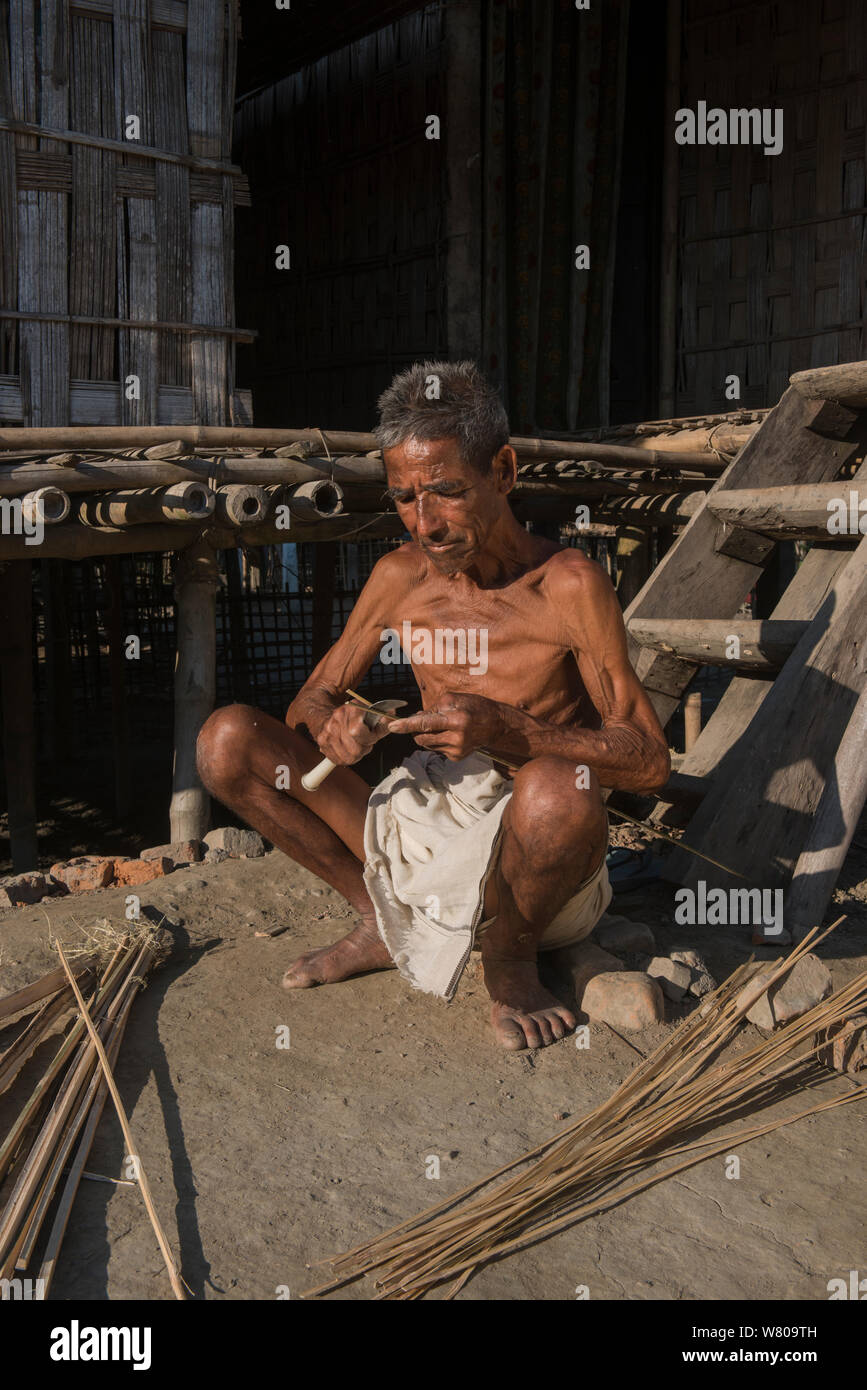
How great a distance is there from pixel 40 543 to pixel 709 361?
15.4 ft

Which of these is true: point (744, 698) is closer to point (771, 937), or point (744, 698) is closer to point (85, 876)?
point (771, 937)

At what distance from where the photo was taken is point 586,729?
2.75 m

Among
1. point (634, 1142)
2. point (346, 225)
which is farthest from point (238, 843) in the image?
point (346, 225)

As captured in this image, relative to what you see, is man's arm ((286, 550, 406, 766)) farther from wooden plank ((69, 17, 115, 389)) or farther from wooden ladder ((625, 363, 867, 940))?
wooden plank ((69, 17, 115, 389))

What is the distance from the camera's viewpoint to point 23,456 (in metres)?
4.20

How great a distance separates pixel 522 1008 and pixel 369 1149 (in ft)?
1.98

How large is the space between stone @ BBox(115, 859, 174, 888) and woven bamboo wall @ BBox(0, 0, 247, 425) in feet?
6.41

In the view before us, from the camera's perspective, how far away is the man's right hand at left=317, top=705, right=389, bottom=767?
105 inches

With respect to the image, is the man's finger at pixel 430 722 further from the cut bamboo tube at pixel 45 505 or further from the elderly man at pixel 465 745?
the cut bamboo tube at pixel 45 505

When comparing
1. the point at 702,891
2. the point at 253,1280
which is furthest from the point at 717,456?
the point at 253,1280

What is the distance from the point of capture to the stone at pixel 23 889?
3.92 metres

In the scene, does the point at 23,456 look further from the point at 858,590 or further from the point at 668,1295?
the point at 668,1295

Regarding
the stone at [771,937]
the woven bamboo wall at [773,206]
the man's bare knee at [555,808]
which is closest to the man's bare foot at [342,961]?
the man's bare knee at [555,808]

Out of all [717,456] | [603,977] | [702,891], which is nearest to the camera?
[603,977]
